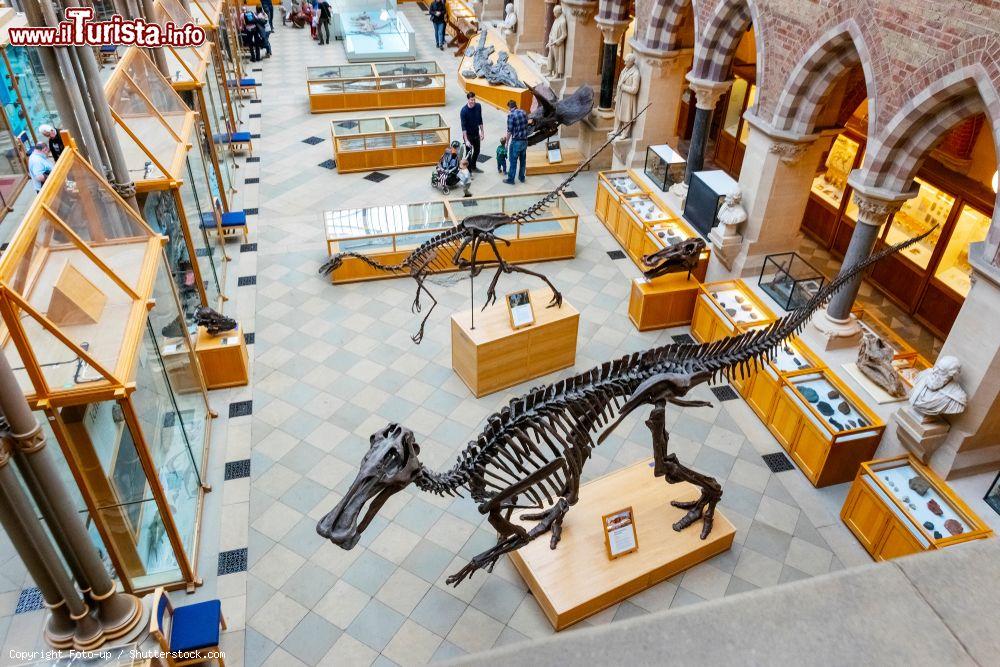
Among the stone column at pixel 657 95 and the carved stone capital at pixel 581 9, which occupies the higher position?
the carved stone capital at pixel 581 9

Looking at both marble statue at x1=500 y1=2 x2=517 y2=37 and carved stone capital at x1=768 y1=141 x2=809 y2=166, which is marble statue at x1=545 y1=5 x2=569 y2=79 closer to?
marble statue at x1=500 y1=2 x2=517 y2=37

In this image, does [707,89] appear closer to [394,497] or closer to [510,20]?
[394,497]

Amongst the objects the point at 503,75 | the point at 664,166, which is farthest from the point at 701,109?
the point at 503,75

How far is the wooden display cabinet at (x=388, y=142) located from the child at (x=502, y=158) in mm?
1601

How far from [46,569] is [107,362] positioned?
1.89 metres

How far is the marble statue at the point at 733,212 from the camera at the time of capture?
12367 mm

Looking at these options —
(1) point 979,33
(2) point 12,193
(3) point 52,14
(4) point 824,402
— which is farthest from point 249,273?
(1) point 979,33

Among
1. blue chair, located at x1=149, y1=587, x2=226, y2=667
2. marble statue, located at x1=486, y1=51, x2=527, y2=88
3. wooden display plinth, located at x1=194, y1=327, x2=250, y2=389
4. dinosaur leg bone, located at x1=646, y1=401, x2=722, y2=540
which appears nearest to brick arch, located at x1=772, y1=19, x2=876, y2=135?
dinosaur leg bone, located at x1=646, y1=401, x2=722, y2=540

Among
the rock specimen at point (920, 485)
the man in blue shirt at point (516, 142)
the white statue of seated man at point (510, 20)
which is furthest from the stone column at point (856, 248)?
the white statue of seated man at point (510, 20)

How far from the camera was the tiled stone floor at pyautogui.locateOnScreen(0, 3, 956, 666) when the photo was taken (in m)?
7.58

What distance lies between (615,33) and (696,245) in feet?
27.1

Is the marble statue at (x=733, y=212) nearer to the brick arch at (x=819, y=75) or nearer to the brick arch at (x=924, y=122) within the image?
the brick arch at (x=819, y=75)

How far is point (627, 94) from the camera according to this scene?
642 inches

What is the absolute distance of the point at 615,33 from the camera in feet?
56.7
